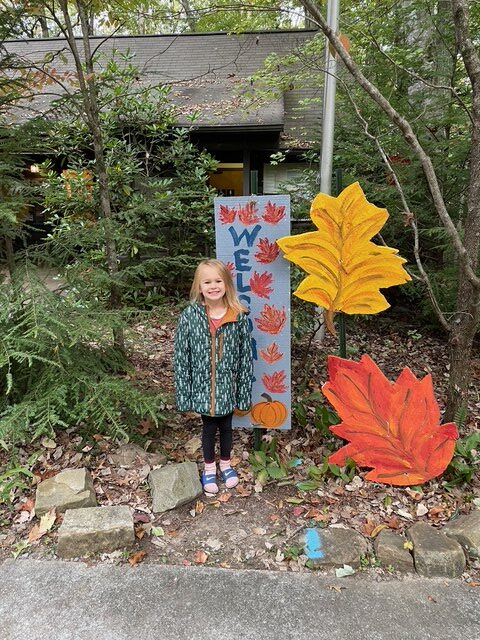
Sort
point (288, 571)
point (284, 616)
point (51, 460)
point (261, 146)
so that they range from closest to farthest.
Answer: point (284, 616) < point (288, 571) < point (51, 460) < point (261, 146)

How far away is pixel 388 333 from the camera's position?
5.56 m

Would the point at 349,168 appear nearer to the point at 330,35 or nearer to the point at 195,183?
the point at 195,183

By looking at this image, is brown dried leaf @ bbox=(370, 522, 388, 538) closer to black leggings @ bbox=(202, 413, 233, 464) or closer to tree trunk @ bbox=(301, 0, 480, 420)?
black leggings @ bbox=(202, 413, 233, 464)

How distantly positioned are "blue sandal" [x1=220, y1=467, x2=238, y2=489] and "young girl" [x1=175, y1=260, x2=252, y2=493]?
44cm

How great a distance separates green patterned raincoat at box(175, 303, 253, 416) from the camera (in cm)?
259

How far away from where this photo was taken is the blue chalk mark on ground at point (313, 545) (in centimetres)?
229

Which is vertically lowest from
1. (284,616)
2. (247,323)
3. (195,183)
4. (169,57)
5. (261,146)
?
(284,616)

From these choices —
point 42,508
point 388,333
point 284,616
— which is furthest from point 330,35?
point 388,333

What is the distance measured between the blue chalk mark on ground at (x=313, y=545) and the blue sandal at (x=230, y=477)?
60cm

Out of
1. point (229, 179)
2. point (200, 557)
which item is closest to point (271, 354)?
point (200, 557)

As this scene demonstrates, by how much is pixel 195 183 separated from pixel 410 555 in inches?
214

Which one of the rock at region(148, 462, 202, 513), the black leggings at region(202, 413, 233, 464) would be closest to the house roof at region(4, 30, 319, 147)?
the black leggings at region(202, 413, 233, 464)

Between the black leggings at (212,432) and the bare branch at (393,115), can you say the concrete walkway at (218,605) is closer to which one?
the black leggings at (212,432)

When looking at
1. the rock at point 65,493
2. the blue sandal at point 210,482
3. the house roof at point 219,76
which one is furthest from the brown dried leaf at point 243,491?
the house roof at point 219,76
